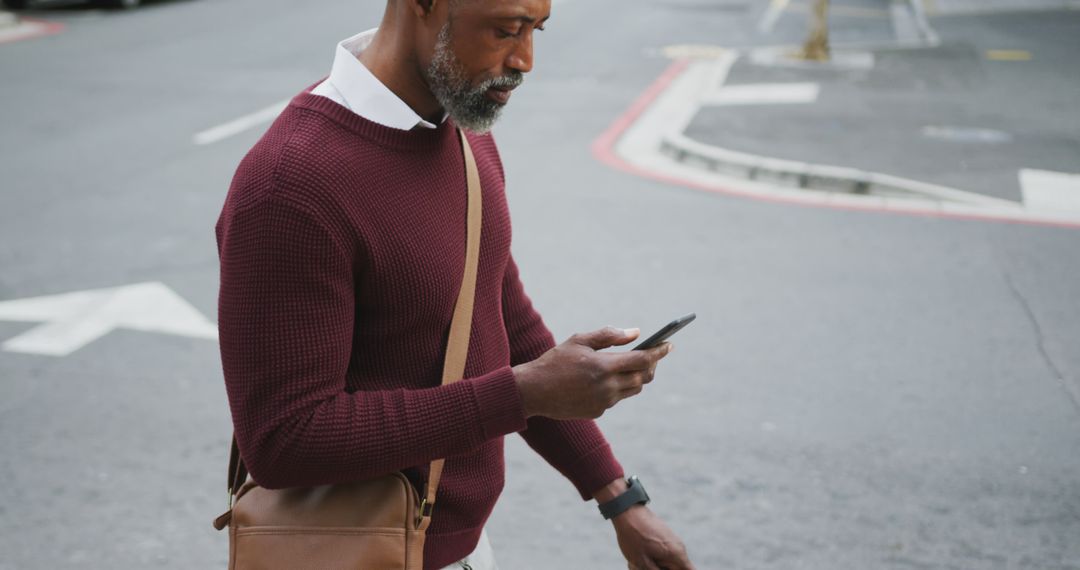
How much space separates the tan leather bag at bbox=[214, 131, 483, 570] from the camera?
172 centimetres

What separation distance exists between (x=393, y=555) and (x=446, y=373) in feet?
0.98

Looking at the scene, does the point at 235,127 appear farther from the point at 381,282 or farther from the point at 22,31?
the point at 381,282

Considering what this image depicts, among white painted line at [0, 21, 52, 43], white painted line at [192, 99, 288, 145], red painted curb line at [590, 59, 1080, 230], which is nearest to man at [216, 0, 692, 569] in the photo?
red painted curb line at [590, 59, 1080, 230]

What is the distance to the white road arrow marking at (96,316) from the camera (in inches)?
229

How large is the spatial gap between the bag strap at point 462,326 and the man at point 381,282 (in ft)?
0.07

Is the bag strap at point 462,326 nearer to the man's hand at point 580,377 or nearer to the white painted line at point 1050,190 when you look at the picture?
the man's hand at point 580,377

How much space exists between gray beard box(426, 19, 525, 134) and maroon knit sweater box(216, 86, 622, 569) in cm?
7

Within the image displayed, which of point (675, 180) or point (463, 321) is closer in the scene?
point (463, 321)

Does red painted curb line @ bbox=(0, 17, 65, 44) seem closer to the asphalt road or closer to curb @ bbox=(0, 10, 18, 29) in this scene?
curb @ bbox=(0, 10, 18, 29)

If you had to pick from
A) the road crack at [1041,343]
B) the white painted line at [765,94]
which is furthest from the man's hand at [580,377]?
the white painted line at [765,94]

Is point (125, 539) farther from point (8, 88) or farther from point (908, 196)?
point (8, 88)

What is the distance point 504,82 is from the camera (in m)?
1.83

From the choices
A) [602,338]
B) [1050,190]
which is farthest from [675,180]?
[602,338]

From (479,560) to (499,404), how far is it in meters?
0.50
